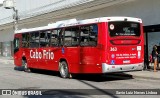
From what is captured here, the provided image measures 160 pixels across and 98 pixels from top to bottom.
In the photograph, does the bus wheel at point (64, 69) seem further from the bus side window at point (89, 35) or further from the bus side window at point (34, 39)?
the bus side window at point (34, 39)

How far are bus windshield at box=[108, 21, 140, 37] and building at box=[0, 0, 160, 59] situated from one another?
5.23 metres

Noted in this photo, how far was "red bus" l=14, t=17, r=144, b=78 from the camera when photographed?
54.0ft

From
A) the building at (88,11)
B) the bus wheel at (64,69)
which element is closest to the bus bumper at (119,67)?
the bus wheel at (64,69)

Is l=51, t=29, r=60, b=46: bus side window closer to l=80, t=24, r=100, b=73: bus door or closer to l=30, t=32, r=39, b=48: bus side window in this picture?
l=30, t=32, r=39, b=48: bus side window

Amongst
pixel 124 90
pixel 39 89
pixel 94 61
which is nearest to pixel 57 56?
pixel 94 61

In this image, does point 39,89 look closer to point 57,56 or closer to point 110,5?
point 57,56

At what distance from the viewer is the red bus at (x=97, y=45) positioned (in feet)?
54.0

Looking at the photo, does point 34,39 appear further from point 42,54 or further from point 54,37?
point 54,37

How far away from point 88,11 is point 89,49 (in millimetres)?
12482

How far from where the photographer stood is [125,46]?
17.0 meters

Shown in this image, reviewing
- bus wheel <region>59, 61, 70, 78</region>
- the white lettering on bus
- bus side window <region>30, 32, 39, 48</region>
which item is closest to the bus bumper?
bus wheel <region>59, 61, 70, 78</region>

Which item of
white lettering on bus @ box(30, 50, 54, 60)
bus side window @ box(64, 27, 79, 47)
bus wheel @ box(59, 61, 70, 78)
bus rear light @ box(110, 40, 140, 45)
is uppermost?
bus side window @ box(64, 27, 79, 47)

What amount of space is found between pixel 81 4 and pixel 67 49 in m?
9.53

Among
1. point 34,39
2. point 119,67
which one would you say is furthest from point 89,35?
point 34,39
